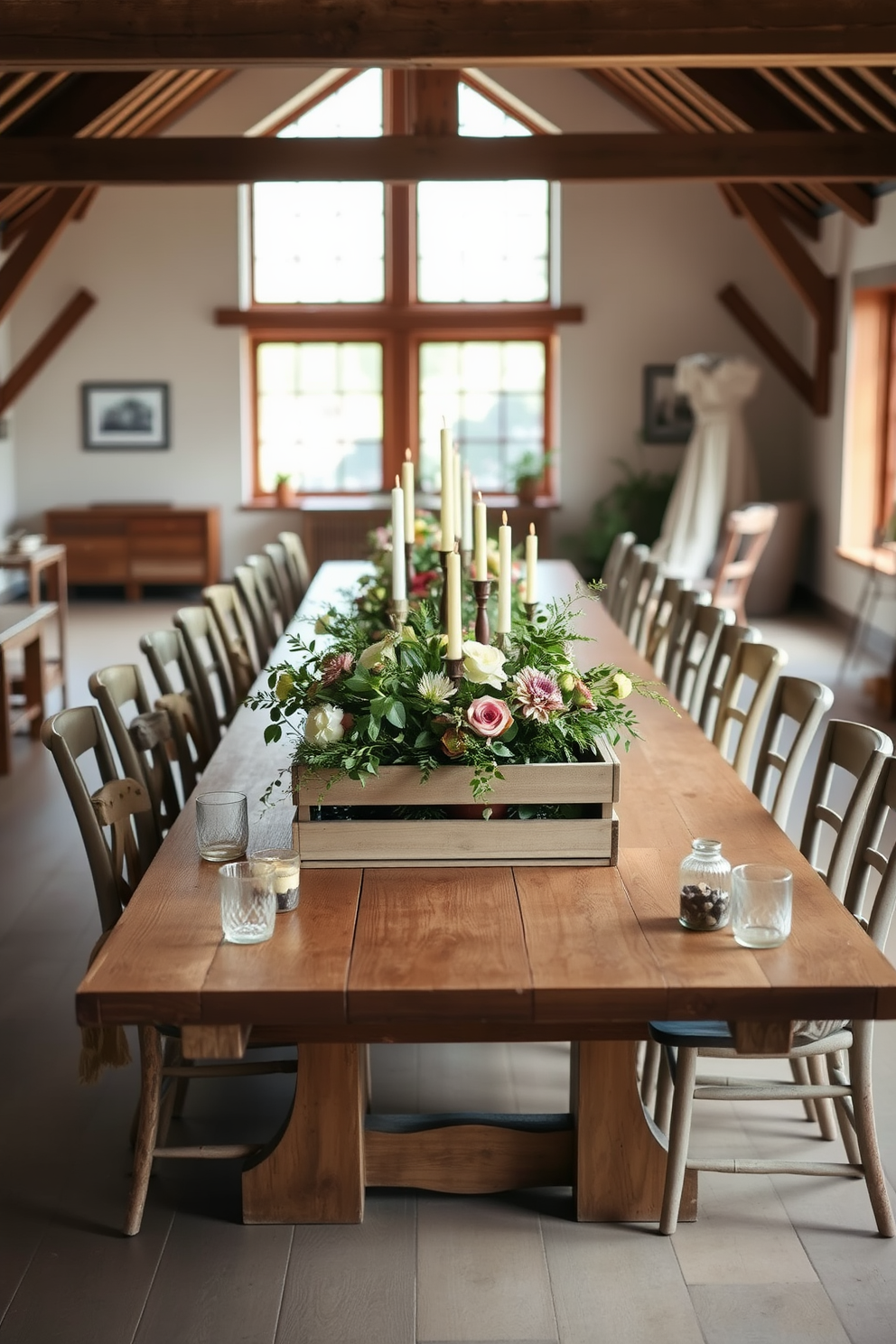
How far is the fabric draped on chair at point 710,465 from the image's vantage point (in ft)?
31.7

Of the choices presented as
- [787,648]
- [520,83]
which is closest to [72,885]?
[787,648]

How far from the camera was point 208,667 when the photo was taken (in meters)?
4.35

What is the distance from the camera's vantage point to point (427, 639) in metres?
2.65

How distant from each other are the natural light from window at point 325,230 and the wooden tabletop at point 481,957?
346 inches

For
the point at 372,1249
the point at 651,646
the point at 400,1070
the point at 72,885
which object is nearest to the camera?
the point at 372,1249

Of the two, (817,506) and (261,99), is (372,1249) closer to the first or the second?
(817,506)

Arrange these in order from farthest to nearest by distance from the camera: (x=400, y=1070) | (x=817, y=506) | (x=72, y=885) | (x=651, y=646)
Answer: (x=817, y=506)
(x=651, y=646)
(x=72, y=885)
(x=400, y=1070)

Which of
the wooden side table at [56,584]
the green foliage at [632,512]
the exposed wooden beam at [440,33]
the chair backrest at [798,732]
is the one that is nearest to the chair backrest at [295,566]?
the wooden side table at [56,584]

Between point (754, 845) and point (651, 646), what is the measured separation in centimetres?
257

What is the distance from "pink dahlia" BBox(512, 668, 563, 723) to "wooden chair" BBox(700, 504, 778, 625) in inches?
239

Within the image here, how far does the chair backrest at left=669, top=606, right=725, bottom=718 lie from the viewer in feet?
13.9

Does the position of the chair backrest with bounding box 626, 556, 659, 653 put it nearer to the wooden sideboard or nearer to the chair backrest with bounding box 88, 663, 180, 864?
the chair backrest with bounding box 88, 663, 180, 864

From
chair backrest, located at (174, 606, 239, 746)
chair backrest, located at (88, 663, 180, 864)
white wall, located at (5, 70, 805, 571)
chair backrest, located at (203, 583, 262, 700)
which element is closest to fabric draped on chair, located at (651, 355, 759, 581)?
white wall, located at (5, 70, 805, 571)

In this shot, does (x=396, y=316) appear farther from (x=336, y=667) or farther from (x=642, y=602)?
(x=336, y=667)
